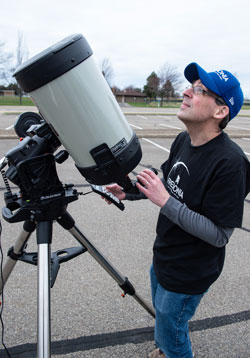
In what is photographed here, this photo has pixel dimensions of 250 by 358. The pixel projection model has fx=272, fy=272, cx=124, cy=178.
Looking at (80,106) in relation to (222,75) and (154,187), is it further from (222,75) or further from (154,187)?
(222,75)

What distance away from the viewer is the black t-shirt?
1.15 meters

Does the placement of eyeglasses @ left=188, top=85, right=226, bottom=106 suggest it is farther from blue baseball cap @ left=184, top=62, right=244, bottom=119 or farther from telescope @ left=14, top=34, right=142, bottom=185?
telescope @ left=14, top=34, right=142, bottom=185

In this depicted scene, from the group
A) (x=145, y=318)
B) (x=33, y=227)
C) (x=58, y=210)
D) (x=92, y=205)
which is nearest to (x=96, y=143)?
(x=58, y=210)

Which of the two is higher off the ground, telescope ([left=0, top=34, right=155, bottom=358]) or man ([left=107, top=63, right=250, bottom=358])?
telescope ([left=0, top=34, right=155, bottom=358])

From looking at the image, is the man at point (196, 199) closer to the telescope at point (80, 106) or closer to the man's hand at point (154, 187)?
the man's hand at point (154, 187)

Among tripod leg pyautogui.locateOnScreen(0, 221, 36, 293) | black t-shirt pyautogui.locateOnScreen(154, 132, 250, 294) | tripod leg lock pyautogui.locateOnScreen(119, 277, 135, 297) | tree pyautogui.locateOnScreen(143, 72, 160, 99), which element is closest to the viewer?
black t-shirt pyautogui.locateOnScreen(154, 132, 250, 294)

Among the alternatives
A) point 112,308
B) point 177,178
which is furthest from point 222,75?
point 112,308

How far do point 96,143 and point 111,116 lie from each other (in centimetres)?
13

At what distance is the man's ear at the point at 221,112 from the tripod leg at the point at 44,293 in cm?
91

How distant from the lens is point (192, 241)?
136cm

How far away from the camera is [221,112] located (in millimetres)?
1254

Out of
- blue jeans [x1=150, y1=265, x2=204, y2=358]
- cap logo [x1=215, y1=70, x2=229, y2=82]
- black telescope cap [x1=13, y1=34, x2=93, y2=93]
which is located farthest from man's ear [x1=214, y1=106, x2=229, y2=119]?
blue jeans [x1=150, y1=265, x2=204, y2=358]

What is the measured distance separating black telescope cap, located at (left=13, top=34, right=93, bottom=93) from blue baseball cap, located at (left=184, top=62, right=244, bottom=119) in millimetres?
560

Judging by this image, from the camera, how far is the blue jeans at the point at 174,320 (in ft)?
4.50
